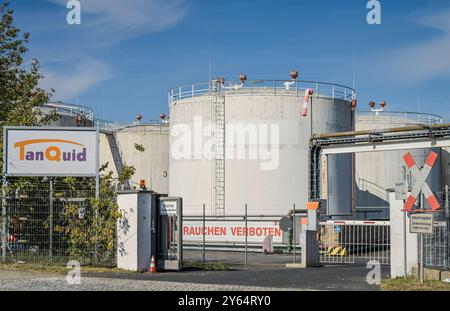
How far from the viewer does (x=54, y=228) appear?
784 inches

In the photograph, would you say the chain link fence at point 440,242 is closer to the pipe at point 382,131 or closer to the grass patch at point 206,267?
the grass patch at point 206,267

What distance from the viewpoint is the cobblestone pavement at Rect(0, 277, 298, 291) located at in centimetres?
1427

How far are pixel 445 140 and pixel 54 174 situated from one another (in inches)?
575

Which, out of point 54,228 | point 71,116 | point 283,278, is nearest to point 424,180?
point 283,278

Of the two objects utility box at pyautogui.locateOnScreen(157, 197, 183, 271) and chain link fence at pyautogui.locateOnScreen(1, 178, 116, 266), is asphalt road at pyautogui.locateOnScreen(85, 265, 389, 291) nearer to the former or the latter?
utility box at pyautogui.locateOnScreen(157, 197, 183, 271)

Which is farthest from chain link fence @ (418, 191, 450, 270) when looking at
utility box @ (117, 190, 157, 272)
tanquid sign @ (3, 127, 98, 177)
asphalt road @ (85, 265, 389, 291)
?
tanquid sign @ (3, 127, 98, 177)

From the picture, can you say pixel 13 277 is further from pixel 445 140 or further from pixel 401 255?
pixel 445 140

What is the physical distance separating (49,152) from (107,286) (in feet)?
22.6

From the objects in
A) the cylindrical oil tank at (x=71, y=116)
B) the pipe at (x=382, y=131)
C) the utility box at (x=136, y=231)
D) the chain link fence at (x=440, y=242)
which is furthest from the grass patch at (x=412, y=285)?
the cylindrical oil tank at (x=71, y=116)

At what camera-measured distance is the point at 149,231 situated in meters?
19.2

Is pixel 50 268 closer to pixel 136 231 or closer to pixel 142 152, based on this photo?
pixel 136 231

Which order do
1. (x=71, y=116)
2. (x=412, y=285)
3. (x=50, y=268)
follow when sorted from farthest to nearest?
(x=71, y=116) < (x=50, y=268) < (x=412, y=285)

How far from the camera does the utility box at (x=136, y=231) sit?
747 inches

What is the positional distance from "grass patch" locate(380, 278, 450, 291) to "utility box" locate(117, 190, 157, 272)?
642cm
